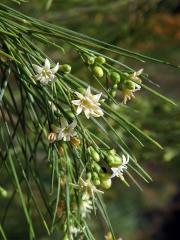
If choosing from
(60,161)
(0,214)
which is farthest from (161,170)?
(60,161)

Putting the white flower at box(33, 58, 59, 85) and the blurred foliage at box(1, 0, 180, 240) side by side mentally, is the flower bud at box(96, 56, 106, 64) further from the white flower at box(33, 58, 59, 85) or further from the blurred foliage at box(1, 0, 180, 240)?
the blurred foliage at box(1, 0, 180, 240)

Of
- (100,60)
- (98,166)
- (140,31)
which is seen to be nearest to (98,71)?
(100,60)

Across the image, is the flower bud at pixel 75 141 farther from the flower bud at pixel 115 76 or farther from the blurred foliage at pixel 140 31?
the blurred foliage at pixel 140 31

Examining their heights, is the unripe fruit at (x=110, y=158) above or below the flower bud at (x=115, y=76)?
below

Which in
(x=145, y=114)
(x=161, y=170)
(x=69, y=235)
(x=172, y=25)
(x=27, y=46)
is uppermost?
(x=172, y=25)

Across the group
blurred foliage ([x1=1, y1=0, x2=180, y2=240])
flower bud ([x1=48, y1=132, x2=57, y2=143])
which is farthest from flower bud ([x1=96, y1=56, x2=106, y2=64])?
blurred foliage ([x1=1, y1=0, x2=180, y2=240])

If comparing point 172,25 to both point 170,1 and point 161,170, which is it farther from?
point 161,170

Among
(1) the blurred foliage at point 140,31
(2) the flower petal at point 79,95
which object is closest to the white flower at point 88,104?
(2) the flower petal at point 79,95

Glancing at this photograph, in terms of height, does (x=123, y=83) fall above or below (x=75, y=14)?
below
